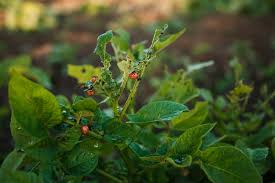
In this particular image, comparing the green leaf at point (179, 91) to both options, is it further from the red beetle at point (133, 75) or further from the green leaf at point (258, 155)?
the red beetle at point (133, 75)

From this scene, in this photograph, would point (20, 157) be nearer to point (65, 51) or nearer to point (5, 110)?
point (5, 110)

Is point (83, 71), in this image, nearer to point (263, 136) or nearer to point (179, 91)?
point (179, 91)

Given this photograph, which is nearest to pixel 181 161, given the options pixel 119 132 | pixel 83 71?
pixel 119 132

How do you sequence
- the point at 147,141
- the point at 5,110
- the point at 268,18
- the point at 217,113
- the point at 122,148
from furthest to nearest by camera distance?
the point at 268,18, the point at 5,110, the point at 217,113, the point at 147,141, the point at 122,148

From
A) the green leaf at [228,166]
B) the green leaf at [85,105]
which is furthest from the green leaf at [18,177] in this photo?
the green leaf at [228,166]

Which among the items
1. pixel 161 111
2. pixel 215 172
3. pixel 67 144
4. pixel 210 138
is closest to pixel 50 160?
pixel 67 144

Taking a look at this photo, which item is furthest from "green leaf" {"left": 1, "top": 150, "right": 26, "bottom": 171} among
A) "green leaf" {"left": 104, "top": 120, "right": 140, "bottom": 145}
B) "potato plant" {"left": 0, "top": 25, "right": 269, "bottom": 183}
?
"green leaf" {"left": 104, "top": 120, "right": 140, "bottom": 145}

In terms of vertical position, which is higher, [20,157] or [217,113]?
[20,157]
